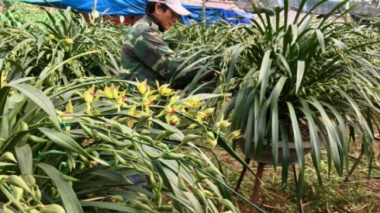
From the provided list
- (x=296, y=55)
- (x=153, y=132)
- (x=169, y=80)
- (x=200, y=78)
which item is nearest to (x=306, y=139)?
(x=296, y=55)

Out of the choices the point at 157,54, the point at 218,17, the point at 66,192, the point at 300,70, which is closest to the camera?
the point at 66,192

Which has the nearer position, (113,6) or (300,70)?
(300,70)

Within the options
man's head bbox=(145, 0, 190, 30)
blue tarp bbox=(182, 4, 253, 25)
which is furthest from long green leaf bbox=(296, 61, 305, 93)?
man's head bbox=(145, 0, 190, 30)

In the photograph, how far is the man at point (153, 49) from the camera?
2711 millimetres

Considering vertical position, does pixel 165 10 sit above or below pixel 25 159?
above

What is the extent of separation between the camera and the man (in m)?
2.71

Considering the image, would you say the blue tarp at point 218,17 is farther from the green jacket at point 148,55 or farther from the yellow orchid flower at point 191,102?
the yellow orchid flower at point 191,102

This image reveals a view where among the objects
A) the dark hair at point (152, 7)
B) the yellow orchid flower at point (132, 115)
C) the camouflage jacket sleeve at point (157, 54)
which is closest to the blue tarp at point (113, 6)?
the dark hair at point (152, 7)

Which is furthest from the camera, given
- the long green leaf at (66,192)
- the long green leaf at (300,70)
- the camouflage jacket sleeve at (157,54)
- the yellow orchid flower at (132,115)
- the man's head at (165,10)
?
the man's head at (165,10)

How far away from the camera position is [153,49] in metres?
2.71

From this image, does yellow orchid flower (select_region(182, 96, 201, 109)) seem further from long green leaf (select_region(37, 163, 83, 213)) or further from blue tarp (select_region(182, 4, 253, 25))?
blue tarp (select_region(182, 4, 253, 25))

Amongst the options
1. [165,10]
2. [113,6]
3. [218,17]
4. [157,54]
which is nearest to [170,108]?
[157,54]

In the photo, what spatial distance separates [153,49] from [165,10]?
317 mm

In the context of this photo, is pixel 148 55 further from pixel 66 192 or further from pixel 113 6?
pixel 113 6
